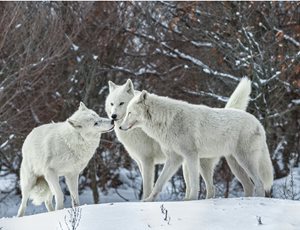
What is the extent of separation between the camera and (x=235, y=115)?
8.02 metres

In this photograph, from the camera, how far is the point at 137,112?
7.85m

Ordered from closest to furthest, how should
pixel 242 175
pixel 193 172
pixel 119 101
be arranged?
pixel 193 172 → pixel 242 175 → pixel 119 101

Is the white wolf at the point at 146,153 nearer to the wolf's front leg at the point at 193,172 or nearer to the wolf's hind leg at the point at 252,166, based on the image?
the wolf's hind leg at the point at 252,166

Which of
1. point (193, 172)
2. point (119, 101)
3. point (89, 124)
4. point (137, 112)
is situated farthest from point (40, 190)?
point (193, 172)

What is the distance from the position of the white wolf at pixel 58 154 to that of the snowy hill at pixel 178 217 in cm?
130

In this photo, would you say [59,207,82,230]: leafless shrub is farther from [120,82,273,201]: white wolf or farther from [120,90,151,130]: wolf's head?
[120,90,151,130]: wolf's head

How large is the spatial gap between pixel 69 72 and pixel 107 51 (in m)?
1.20

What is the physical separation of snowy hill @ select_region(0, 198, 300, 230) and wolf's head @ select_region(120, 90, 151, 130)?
1.36 m

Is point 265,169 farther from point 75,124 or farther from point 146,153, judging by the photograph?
point 75,124

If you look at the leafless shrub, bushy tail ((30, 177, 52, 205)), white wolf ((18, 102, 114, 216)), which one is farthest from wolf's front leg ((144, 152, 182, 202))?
bushy tail ((30, 177, 52, 205))

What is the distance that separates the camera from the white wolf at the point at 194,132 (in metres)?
7.76

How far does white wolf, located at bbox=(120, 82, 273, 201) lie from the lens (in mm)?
7758

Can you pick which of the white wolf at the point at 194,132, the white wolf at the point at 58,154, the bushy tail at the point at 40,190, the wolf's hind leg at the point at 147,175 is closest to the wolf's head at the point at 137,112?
the white wolf at the point at 194,132

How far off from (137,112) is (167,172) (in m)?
0.86
